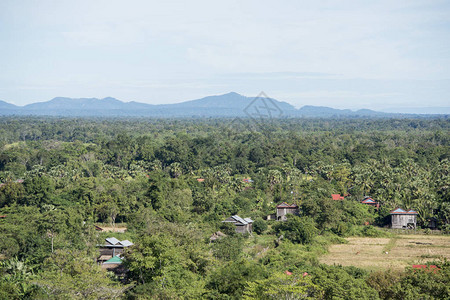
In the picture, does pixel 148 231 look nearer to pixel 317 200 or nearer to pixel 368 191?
pixel 317 200

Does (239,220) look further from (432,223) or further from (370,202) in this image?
(432,223)

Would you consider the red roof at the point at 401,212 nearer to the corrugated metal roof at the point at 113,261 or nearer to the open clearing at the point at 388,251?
the open clearing at the point at 388,251

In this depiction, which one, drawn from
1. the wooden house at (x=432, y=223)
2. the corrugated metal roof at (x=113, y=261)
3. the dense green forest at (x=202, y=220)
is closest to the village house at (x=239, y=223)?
the dense green forest at (x=202, y=220)

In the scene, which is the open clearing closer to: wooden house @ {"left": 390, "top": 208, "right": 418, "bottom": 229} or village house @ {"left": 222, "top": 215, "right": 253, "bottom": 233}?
wooden house @ {"left": 390, "top": 208, "right": 418, "bottom": 229}

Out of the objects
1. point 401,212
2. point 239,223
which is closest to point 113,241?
point 239,223

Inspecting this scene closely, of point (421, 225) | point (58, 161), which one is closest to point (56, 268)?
point (421, 225)

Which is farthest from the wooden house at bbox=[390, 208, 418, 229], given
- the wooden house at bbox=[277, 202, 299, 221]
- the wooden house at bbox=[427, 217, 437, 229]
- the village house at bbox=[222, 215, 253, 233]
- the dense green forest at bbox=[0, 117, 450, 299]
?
the village house at bbox=[222, 215, 253, 233]
